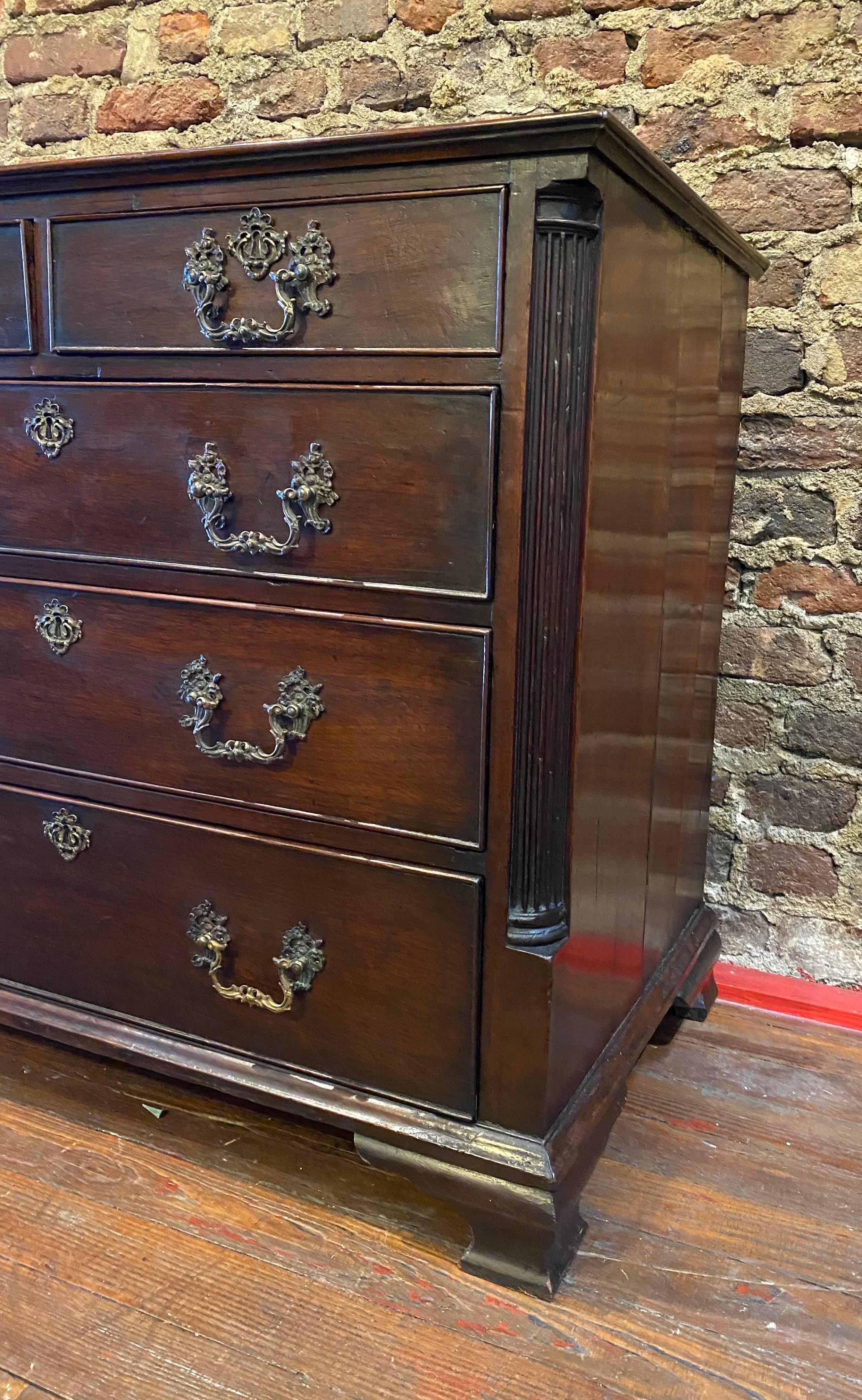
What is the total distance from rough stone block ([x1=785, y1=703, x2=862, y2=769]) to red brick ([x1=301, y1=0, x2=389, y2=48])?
132 centimetres

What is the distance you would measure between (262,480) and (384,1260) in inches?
35.6

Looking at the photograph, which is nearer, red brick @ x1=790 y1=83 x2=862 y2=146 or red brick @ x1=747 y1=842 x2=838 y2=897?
red brick @ x1=790 y1=83 x2=862 y2=146

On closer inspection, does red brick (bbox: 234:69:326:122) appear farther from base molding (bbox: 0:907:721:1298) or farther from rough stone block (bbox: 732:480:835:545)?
base molding (bbox: 0:907:721:1298)

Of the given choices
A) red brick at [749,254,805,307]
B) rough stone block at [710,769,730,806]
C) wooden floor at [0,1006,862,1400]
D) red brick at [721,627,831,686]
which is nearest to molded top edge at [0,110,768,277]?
red brick at [749,254,805,307]

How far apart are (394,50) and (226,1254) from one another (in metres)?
1.81

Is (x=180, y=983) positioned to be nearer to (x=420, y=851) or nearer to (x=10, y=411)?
(x=420, y=851)

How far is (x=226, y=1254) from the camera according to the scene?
4.10 feet

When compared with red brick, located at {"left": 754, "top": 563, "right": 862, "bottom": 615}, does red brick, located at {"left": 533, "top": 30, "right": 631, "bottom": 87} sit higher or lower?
higher

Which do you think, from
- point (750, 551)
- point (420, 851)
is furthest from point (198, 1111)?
point (750, 551)

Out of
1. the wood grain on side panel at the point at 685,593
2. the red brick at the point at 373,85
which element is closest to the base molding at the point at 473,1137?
the wood grain on side panel at the point at 685,593

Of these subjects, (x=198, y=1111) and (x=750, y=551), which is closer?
(x=198, y=1111)

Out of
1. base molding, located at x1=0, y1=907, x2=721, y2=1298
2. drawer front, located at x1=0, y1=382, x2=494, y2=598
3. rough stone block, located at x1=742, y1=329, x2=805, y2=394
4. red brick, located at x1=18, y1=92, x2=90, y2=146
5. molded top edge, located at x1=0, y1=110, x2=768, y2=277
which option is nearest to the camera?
molded top edge, located at x1=0, y1=110, x2=768, y2=277

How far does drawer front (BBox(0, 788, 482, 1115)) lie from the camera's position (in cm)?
119

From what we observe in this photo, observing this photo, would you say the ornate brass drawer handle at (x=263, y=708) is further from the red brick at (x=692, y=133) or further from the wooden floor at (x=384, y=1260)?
the red brick at (x=692, y=133)
